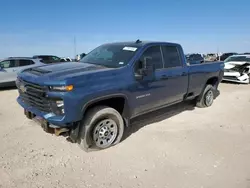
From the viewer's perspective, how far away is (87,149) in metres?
3.96

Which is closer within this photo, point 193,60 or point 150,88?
point 150,88

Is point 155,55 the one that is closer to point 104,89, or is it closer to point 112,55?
point 112,55

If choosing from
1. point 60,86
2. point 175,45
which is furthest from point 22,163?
point 175,45

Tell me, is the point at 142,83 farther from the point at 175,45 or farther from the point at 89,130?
the point at 175,45

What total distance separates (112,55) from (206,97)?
379 centimetres

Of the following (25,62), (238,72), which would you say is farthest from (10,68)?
(238,72)

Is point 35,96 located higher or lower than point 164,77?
lower

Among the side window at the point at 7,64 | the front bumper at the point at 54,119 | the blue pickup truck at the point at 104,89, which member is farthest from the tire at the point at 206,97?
the side window at the point at 7,64

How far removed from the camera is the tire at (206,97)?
6.89 metres

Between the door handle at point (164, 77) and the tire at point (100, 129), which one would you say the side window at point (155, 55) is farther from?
the tire at point (100, 129)

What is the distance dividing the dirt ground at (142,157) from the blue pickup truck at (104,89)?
459 millimetres

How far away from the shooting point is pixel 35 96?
12.3ft

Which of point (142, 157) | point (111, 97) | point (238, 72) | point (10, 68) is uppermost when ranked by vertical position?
point (10, 68)

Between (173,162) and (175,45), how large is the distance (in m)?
3.08
